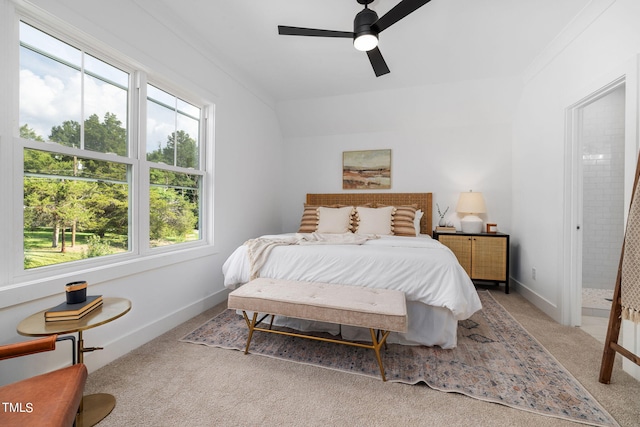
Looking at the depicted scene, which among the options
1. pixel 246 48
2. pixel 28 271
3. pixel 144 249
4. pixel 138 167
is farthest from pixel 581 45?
pixel 28 271

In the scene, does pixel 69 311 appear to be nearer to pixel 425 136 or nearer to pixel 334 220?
pixel 334 220

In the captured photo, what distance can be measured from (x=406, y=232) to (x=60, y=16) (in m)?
3.58

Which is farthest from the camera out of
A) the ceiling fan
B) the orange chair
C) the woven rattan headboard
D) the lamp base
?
the woven rattan headboard

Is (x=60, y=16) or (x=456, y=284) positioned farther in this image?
(x=456, y=284)

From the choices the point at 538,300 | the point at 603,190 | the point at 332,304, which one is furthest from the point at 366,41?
the point at 603,190

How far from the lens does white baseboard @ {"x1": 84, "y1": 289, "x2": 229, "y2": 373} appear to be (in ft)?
5.89

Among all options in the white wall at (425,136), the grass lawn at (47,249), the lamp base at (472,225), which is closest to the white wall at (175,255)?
the grass lawn at (47,249)

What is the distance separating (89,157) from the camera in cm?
184

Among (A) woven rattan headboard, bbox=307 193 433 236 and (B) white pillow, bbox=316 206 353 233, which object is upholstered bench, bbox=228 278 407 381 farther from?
(A) woven rattan headboard, bbox=307 193 433 236

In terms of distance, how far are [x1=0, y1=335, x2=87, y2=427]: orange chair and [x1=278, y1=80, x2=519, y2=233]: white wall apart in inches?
146

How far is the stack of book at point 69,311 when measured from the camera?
132 centimetres

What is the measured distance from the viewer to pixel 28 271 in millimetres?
1545

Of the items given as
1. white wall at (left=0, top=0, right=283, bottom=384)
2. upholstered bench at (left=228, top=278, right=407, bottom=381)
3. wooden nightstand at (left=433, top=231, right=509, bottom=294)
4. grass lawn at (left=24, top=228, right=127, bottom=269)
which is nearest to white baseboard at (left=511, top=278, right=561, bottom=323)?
wooden nightstand at (left=433, top=231, right=509, bottom=294)

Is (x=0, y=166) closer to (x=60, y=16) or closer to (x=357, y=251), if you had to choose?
(x=60, y=16)
